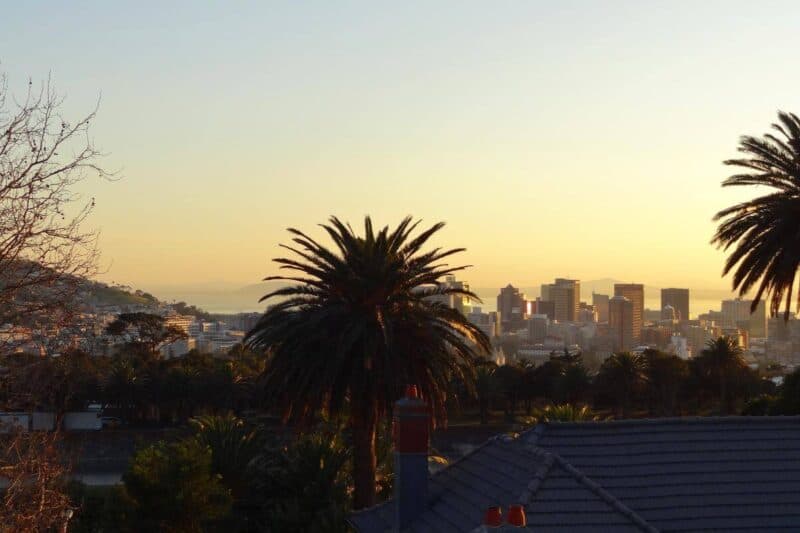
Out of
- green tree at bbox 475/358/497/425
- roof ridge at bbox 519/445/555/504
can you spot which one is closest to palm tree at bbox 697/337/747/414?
green tree at bbox 475/358/497/425

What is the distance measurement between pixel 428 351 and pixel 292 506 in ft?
20.0

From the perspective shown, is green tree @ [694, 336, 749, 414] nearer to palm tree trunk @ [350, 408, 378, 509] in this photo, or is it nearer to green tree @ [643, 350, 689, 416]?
green tree @ [643, 350, 689, 416]

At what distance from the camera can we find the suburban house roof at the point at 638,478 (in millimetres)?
13547

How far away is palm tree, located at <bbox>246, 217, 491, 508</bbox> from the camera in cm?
2408

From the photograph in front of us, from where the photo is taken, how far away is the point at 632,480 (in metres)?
14.3

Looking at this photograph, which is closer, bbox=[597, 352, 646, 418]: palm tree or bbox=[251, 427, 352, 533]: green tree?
bbox=[251, 427, 352, 533]: green tree

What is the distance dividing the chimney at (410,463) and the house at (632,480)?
0.04 meters

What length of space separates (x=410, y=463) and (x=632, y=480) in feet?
11.0

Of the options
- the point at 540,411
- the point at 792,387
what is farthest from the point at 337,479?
the point at 792,387

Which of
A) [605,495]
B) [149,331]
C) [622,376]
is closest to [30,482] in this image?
[605,495]

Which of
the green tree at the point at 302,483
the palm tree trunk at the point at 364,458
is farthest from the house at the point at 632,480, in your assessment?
the green tree at the point at 302,483

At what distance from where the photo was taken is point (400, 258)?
2486cm

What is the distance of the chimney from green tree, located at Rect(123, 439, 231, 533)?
1020 cm

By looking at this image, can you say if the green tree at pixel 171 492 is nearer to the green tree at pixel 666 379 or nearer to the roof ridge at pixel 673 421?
the roof ridge at pixel 673 421
